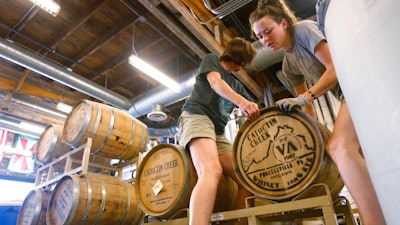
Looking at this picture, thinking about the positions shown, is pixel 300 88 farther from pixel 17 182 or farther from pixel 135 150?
pixel 17 182

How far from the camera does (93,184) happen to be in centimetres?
363

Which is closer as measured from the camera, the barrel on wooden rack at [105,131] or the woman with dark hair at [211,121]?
the woman with dark hair at [211,121]

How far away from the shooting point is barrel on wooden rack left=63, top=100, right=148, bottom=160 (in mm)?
3939

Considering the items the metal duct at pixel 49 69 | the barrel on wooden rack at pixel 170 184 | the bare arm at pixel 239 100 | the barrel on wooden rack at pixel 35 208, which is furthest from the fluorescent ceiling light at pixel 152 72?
the bare arm at pixel 239 100

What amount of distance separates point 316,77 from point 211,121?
944mm

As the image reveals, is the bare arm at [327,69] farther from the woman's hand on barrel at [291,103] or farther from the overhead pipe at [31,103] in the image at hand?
the overhead pipe at [31,103]

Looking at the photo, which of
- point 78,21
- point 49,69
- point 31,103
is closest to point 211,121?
point 49,69

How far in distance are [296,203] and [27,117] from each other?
1041 cm

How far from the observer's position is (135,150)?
443 centimetres

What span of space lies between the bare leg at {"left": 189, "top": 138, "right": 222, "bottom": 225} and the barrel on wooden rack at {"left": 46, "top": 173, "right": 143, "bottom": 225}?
217cm

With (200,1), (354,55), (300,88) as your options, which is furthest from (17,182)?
(354,55)

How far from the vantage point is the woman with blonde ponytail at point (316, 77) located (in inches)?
50.5

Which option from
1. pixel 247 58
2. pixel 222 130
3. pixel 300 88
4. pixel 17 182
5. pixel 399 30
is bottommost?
pixel 399 30

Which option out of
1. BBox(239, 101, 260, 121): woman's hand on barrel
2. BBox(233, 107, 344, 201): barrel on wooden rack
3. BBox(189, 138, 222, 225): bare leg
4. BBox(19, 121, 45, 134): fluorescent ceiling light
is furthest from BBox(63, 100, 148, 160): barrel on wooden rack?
BBox(19, 121, 45, 134): fluorescent ceiling light
